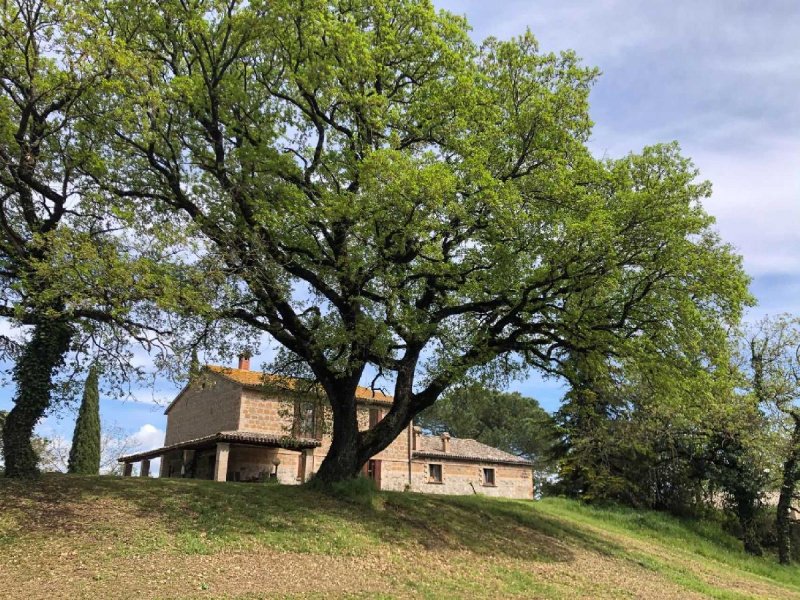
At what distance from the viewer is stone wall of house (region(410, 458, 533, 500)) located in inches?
1390

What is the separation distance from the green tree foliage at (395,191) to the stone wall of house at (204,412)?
15.5 metres

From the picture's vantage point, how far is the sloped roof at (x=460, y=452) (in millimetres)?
36331

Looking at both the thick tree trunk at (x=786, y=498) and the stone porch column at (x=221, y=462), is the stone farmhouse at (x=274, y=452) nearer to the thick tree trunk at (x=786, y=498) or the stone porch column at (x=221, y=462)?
the stone porch column at (x=221, y=462)

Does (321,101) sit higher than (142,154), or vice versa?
(321,101)

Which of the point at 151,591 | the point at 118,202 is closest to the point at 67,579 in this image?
the point at 151,591

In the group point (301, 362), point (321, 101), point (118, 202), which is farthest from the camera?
point (301, 362)

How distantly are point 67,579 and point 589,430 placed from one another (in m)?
23.8

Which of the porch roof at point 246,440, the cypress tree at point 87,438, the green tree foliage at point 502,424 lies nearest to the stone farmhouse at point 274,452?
the porch roof at point 246,440

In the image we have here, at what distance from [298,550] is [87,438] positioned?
20.3 metres

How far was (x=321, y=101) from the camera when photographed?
47.7 ft

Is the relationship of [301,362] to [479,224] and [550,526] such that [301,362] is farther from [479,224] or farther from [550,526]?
[550,526]

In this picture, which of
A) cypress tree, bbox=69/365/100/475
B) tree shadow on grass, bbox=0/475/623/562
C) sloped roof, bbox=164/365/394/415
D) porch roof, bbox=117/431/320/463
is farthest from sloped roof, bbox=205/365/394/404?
cypress tree, bbox=69/365/100/475

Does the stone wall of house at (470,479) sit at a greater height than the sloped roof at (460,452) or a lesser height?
lesser

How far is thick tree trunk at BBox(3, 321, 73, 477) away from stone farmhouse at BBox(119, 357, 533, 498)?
1064 cm
